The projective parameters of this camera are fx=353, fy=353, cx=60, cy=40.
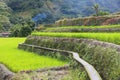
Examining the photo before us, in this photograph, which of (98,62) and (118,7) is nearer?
(98,62)

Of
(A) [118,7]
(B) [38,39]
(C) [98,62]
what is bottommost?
(A) [118,7]

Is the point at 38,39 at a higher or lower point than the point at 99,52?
lower

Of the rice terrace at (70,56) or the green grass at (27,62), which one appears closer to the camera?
the rice terrace at (70,56)

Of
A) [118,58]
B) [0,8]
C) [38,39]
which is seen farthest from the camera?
[0,8]

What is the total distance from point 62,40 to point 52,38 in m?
1.55

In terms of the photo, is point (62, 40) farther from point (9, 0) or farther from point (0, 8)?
point (9, 0)

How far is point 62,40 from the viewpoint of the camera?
1552cm

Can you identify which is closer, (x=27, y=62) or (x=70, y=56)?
(x=70, y=56)

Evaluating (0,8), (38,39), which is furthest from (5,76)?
(0,8)

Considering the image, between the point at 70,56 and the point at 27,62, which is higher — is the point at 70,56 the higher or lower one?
the higher one

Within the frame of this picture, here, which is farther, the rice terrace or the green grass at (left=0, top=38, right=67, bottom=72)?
the green grass at (left=0, top=38, right=67, bottom=72)

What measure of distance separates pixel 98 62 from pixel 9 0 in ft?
237

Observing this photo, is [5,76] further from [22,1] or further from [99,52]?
[22,1]

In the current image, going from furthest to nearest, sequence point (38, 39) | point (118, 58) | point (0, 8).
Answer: point (0, 8)
point (38, 39)
point (118, 58)
